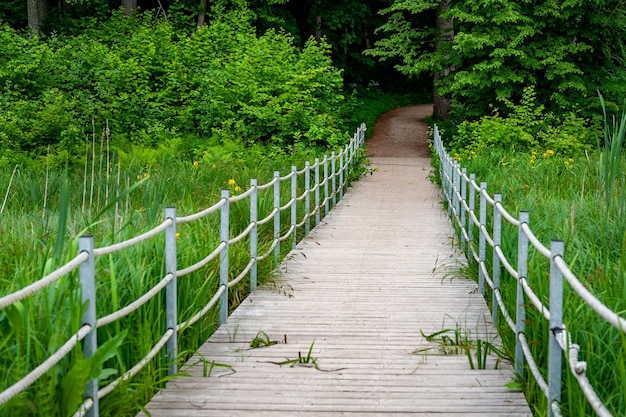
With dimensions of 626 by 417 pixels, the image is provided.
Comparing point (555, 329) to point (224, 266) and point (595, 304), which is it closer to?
point (595, 304)

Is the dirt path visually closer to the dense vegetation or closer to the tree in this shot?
the dense vegetation

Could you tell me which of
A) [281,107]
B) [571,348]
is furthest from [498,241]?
[281,107]

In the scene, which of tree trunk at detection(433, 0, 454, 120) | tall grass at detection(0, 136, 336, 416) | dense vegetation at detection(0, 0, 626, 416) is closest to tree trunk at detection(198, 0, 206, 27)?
dense vegetation at detection(0, 0, 626, 416)

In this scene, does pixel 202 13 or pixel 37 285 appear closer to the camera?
pixel 37 285

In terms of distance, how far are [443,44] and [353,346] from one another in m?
20.2

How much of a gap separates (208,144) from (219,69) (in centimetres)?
510

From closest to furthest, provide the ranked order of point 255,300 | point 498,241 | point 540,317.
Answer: point 540,317
point 498,241
point 255,300

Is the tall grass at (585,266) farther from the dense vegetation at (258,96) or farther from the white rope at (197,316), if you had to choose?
the white rope at (197,316)

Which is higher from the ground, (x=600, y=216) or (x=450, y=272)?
(x=600, y=216)

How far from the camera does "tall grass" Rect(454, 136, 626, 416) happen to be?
13.5ft

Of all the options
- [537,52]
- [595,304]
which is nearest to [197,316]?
[595,304]

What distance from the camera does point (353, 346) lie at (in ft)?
19.5

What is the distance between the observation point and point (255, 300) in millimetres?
7555

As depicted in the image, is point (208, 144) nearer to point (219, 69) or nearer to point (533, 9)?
point (219, 69)
